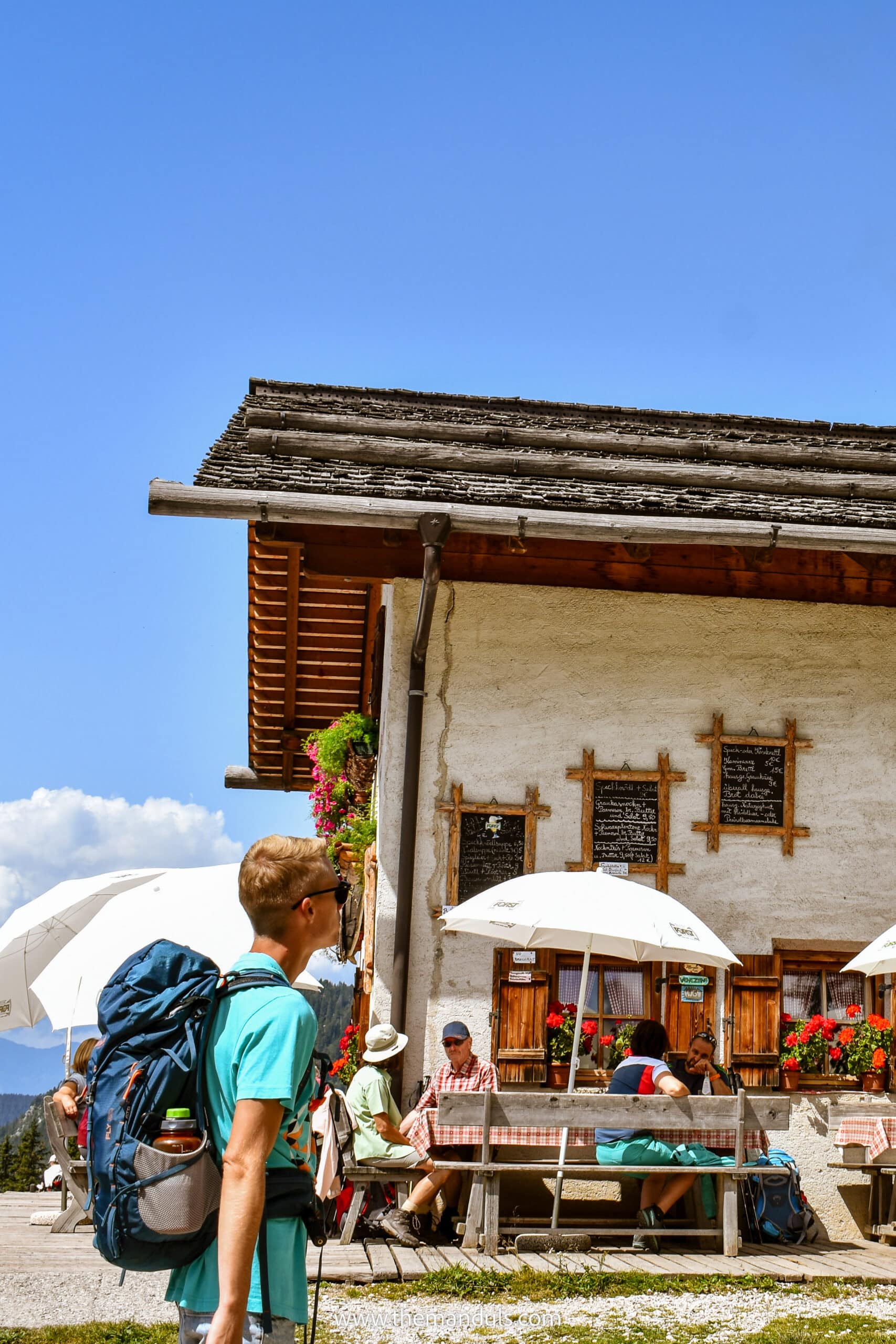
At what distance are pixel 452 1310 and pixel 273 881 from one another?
3687 mm

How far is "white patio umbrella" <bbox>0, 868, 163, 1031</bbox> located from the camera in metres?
10.6

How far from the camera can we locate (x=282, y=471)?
944 cm

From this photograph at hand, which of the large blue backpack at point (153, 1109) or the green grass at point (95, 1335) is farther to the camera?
the green grass at point (95, 1335)

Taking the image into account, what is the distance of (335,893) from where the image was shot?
10.1 ft

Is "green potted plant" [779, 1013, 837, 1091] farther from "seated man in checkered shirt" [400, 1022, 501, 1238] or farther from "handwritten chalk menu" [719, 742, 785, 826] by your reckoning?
"seated man in checkered shirt" [400, 1022, 501, 1238]

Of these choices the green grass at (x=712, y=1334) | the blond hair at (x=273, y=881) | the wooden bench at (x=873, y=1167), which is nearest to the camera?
the blond hair at (x=273, y=881)

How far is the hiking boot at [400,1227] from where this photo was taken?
7.58 metres

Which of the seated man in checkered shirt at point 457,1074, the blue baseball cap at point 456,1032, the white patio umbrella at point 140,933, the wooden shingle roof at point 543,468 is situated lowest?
the seated man in checkered shirt at point 457,1074

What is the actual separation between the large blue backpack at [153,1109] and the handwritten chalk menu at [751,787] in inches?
291

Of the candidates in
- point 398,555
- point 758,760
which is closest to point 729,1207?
point 758,760

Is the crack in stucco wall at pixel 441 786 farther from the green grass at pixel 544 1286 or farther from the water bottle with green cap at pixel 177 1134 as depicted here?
the water bottle with green cap at pixel 177 1134

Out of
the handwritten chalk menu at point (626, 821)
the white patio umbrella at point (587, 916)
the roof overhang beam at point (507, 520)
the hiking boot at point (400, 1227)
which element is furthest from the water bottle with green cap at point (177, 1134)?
the handwritten chalk menu at point (626, 821)

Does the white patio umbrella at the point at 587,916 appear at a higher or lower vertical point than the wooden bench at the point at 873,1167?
higher

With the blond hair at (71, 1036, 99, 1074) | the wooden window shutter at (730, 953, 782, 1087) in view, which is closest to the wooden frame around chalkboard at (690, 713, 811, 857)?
the wooden window shutter at (730, 953, 782, 1087)
